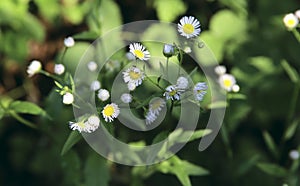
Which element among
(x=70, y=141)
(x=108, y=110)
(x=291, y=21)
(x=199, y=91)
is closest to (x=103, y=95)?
(x=108, y=110)

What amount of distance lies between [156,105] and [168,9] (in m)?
0.82

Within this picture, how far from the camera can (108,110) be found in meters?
1.66

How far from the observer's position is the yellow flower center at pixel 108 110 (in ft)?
5.42

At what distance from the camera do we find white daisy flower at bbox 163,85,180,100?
1.65 m

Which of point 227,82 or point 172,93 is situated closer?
point 172,93

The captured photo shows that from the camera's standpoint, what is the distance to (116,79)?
1950 millimetres

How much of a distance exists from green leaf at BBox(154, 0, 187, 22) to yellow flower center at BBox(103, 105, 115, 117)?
86 cm

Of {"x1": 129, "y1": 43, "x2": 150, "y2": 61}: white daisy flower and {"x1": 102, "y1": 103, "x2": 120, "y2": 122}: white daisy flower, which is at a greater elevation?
{"x1": 129, "y1": 43, "x2": 150, "y2": 61}: white daisy flower

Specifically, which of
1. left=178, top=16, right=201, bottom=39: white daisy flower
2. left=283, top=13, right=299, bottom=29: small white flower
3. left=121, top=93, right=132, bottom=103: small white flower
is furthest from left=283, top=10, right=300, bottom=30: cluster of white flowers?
left=121, top=93, right=132, bottom=103: small white flower

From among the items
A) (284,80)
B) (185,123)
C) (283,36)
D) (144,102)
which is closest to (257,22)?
(283,36)

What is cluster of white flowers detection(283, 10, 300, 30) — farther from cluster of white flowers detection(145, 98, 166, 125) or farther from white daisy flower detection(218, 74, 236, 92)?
cluster of white flowers detection(145, 98, 166, 125)

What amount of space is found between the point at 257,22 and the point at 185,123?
3.21 feet

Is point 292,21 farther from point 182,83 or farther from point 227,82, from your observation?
point 182,83

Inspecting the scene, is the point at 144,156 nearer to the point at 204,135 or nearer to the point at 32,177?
the point at 204,135
